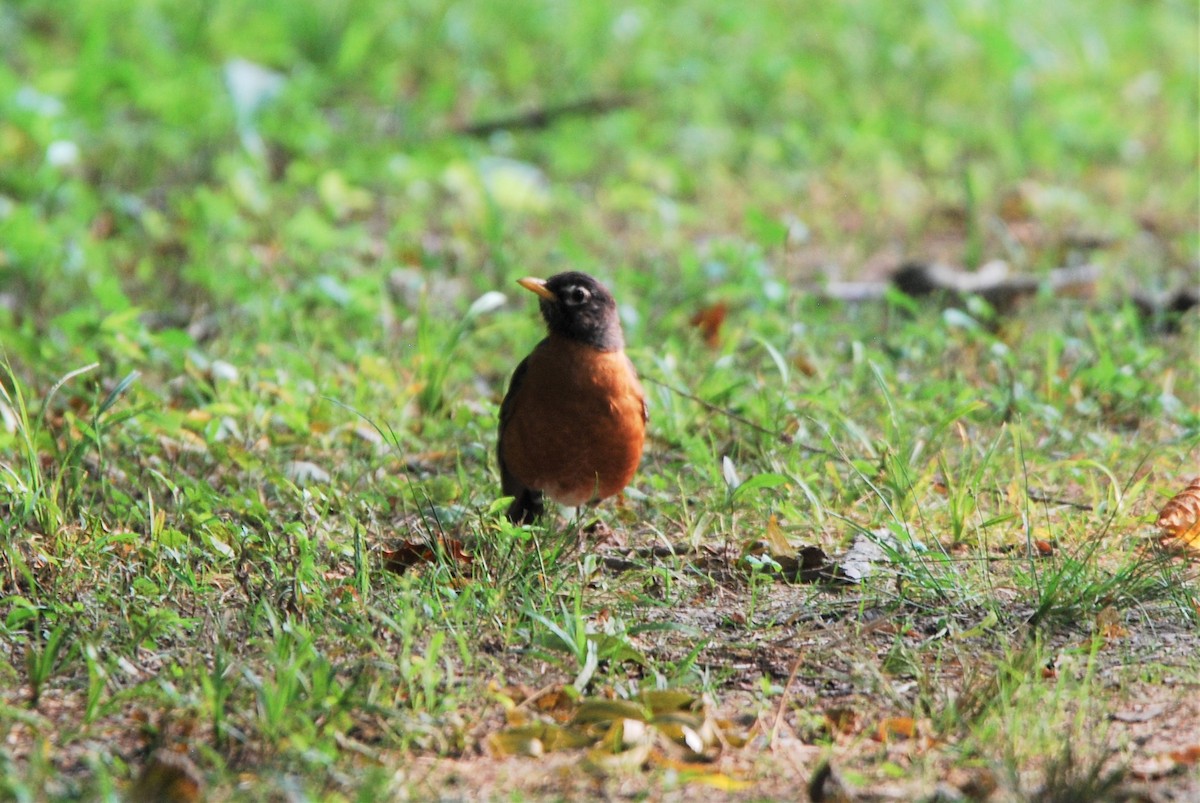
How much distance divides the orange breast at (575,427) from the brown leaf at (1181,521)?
1396 mm

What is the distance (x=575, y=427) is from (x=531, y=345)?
1.36 meters

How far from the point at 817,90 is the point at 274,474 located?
16.5ft

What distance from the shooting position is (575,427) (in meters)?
3.87

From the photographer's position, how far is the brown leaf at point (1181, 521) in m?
3.54

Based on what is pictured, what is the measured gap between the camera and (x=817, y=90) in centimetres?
802

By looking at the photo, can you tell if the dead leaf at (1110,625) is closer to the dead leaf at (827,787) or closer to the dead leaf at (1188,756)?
the dead leaf at (1188,756)

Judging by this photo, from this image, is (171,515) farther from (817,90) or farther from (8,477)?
(817,90)

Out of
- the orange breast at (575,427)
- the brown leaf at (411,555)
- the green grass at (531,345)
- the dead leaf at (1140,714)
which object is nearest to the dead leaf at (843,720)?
the green grass at (531,345)

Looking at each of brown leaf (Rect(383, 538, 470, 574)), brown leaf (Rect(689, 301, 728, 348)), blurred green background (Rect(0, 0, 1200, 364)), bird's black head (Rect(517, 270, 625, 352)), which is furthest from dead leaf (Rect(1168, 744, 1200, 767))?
blurred green background (Rect(0, 0, 1200, 364))

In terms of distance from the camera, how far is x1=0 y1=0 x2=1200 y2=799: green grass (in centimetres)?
282

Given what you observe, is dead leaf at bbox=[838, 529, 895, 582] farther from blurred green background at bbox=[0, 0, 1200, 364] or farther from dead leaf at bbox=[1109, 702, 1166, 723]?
blurred green background at bbox=[0, 0, 1200, 364]

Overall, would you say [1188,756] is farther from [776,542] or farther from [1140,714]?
[776,542]

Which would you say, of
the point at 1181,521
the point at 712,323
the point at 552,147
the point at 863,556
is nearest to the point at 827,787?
the point at 863,556

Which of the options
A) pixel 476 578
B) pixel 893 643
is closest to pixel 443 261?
pixel 476 578
